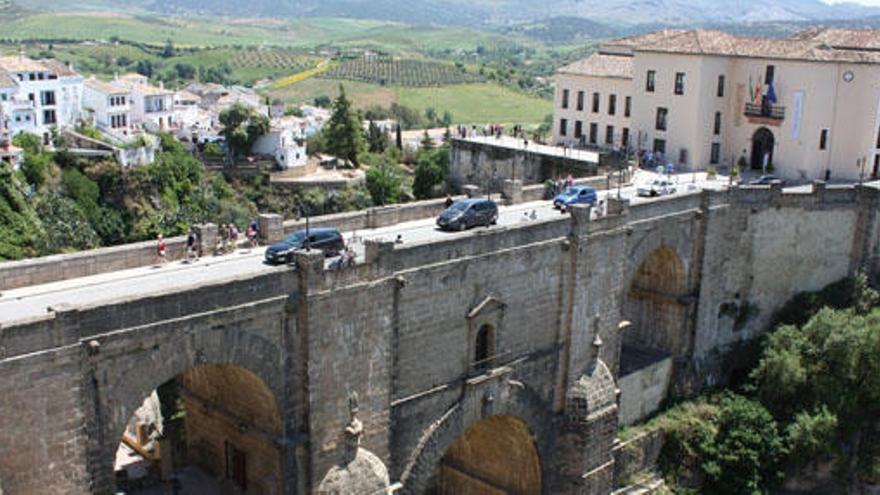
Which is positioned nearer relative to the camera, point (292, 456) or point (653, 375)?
point (292, 456)

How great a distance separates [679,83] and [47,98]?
67.8 m

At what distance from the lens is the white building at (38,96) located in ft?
284

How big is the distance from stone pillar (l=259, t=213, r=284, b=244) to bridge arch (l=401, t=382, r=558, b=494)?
7.97 meters

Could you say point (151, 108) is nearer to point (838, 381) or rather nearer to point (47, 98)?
point (47, 98)

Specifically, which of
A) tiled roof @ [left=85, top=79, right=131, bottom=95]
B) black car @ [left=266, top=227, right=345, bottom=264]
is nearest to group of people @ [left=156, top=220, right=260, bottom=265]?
black car @ [left=266, top=227, right=345, bottom=264]

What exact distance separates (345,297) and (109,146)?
218 feet

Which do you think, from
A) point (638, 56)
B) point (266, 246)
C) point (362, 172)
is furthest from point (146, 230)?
point (266, 246)

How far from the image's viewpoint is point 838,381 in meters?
39.0

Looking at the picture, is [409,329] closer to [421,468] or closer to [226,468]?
[421,468]

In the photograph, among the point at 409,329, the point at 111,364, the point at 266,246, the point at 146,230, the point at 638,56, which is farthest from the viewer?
the point at 146,230

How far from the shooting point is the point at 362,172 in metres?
97.7

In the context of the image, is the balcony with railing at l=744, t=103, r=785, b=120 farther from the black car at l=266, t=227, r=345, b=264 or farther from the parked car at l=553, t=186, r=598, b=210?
the black car at l=266, t=227, r=345, b=264

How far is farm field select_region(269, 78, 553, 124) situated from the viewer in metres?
178

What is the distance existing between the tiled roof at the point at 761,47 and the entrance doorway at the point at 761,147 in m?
4.24
